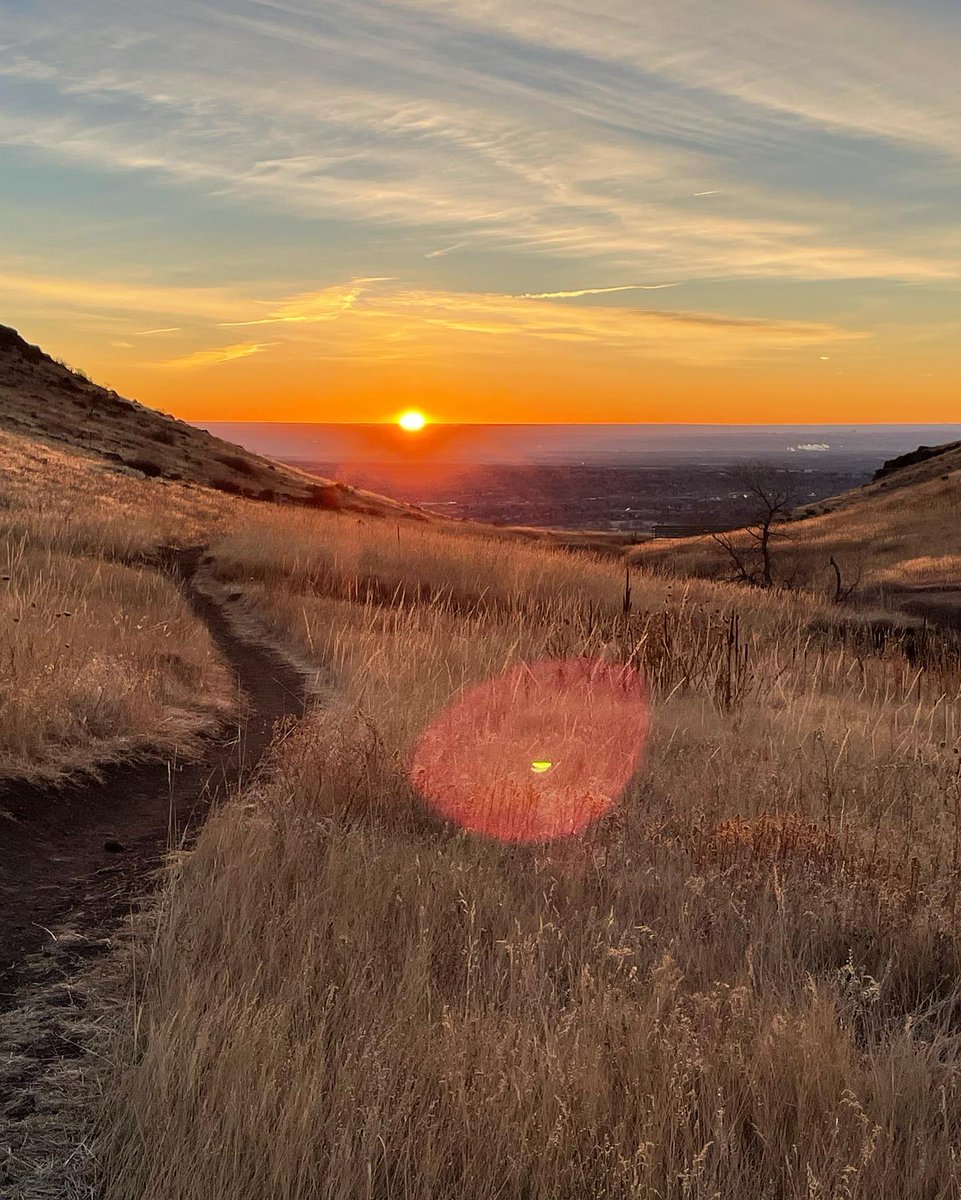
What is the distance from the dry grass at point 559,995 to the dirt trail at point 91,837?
1.30ft

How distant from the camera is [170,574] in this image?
16.2 metres

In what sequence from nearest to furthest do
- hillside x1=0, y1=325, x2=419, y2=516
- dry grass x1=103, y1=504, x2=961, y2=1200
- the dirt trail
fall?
dry grass x1=103, y1=504, x2=961, y2=1200 < the dirt trail < hillside x1=0, y1=325, x2=419, y2=516

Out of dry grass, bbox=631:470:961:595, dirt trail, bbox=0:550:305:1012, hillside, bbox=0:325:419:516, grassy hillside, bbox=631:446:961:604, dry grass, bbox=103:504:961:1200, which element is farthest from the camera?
hillside, bbox=0:325:419:516

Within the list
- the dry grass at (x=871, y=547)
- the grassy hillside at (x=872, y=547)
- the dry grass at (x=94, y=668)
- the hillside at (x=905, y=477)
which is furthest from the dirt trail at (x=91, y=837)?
the hillside at (x=905, y=477)

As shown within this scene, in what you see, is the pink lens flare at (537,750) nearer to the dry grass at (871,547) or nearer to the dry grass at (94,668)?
the dry grass at (94,668)

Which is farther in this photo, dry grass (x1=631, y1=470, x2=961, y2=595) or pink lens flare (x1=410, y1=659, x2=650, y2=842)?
dry grass (x1=631, y1=470, x2=961, y2=595)

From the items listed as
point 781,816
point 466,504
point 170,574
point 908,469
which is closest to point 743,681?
point 781,816

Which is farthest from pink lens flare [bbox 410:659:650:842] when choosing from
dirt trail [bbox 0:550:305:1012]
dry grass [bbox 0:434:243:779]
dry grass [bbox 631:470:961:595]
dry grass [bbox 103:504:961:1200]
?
dry grass [bbox 631:470:961:595]

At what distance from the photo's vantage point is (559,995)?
10.2ft

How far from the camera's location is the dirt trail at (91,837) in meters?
3.89

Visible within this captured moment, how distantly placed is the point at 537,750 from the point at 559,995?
297 centimetres

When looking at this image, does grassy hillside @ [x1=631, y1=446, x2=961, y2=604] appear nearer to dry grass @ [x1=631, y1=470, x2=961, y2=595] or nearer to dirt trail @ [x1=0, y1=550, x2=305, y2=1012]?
dry grass @ [x1=631, y1=470, x2=961, y2=595]

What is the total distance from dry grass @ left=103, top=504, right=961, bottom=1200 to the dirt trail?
0.40 metres

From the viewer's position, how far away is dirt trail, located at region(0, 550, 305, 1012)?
12.8 ft
